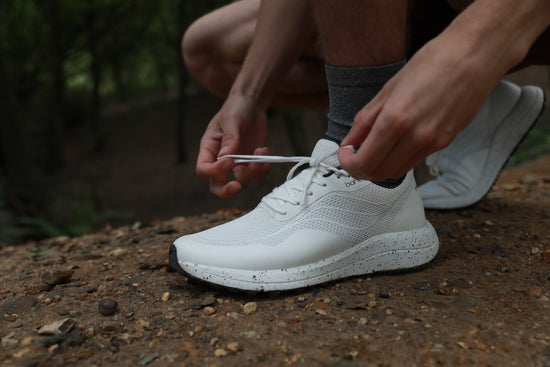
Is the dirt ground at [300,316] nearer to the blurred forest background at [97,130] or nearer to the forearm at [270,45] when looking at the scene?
the forearm at [270,45]

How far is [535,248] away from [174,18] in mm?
9353

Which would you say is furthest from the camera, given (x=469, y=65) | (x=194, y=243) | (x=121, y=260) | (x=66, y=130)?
(x=66, y=130)

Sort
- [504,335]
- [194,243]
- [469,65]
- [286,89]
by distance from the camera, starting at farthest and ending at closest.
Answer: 1. [286,89]
2. [194,243]
3. [504,335]
4. [469,65]

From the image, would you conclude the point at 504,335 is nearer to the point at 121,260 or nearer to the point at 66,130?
the point at 121,260

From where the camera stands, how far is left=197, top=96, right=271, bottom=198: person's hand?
135cm

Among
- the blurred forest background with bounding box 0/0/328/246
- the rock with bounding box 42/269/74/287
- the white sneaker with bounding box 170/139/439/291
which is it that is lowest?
the blurred forest background with bounding box 0/0/328/246

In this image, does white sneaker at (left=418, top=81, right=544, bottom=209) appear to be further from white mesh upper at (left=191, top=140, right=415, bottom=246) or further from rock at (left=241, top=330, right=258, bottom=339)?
rock at (left=241, top=330, right=258, bottom=339)

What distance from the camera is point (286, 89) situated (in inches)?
A: 82.4

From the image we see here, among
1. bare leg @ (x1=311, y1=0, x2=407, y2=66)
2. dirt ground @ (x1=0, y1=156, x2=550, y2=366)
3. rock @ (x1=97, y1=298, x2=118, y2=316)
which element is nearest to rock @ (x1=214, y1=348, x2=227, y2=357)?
dirt ground @ (x1=0, y1=156, x2=550, y2=366)

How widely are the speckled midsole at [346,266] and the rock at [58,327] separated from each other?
11.5 inches

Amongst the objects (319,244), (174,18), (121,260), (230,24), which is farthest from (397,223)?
(174,18)

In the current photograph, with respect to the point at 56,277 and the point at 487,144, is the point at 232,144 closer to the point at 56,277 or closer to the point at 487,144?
the point at 56,277

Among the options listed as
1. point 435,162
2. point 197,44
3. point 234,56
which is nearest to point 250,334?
point 435,162

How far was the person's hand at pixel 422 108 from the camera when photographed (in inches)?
32.8
